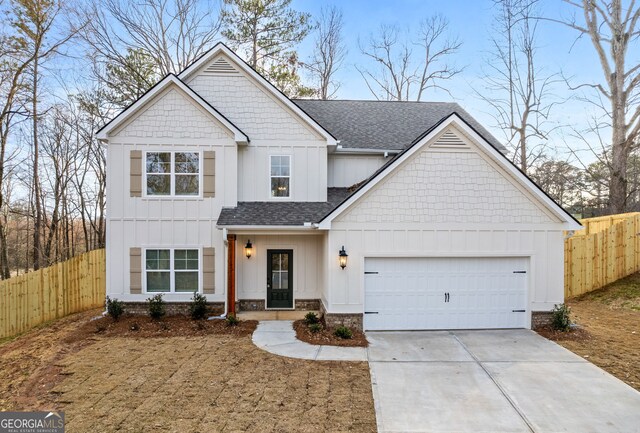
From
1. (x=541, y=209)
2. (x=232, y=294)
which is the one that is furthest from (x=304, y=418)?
(x=541, y=209)

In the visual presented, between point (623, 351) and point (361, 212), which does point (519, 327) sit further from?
point (361, 212)

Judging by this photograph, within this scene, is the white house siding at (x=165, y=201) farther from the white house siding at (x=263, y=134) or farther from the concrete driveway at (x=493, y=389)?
the concrete driveway at (x=493, y=389)

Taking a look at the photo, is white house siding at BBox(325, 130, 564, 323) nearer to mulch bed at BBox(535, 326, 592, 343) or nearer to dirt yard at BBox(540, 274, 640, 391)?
mulch bed at BBox(535, 326, 592, 343)

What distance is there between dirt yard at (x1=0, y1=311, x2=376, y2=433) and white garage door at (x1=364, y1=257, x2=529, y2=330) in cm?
273

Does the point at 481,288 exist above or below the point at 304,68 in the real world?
below

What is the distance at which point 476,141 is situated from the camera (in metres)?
9.15

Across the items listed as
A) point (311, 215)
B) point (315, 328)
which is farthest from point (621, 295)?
point (311, 215)

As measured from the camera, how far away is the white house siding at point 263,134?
1153cm

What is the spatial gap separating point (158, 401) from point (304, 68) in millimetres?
19173

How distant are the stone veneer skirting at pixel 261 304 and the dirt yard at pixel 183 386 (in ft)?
7.83

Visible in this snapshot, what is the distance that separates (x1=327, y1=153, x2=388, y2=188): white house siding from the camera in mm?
12789

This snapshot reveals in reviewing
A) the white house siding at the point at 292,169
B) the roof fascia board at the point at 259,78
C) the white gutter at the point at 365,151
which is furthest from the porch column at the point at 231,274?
the white gutter at the point at 365,151

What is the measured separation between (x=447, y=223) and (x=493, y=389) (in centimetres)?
440

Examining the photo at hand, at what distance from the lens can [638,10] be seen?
14.7 m
